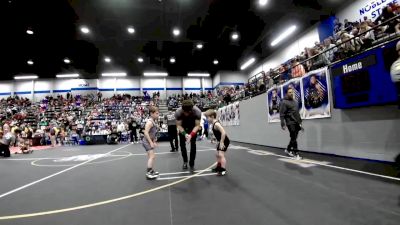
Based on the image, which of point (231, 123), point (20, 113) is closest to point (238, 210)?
point (231, 123)

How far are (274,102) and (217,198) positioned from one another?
23.9 ft

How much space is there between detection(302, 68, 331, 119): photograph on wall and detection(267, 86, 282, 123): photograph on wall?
165 cm

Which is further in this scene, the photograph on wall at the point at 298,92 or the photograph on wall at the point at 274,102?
the photograph on wall at the point at 274,102

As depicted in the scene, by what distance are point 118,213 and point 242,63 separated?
1073 inches

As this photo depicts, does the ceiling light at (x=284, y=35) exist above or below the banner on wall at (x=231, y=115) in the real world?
above

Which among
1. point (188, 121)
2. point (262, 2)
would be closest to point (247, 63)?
point (262, 2)

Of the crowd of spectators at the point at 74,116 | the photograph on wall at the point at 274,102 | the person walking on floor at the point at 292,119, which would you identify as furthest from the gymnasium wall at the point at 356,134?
the crowd of spectators at the point at 74,116

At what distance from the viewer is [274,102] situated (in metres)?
9.81

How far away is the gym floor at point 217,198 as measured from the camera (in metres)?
2.52

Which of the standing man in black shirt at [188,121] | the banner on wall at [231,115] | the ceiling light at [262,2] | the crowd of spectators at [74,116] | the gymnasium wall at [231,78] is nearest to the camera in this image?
the standing man in black shirt at [188,121]

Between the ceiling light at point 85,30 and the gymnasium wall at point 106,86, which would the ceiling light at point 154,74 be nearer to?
the gymnasium wall at point 106,86

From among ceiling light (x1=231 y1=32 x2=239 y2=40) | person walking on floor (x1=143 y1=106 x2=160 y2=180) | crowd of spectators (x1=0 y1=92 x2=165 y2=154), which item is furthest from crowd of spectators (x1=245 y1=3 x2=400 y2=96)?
crowd of spectators (x1=0 y1=92 x2=165 y2=154)

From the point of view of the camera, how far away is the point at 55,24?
1608 centimetres

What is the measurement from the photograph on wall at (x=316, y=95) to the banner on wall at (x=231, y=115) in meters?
6.94
